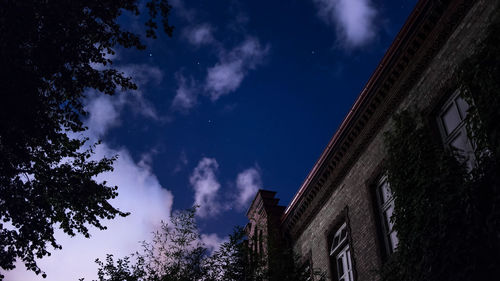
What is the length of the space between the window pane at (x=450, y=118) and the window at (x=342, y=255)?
15.4 ft

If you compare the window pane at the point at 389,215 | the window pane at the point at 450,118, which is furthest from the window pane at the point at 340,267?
the window pane at the point at 450,118

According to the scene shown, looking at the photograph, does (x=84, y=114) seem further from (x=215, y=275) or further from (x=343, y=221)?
(x=343, y=221)

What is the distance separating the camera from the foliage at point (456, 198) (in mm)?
6699

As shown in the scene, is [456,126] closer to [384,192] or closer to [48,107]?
[384,192]

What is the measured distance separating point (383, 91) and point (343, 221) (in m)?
4.21

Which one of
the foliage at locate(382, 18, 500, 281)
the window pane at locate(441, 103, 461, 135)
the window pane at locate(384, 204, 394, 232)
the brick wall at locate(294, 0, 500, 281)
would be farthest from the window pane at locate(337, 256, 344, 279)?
the window pane at locate(441, 103, 461, 135)

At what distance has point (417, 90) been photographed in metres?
10.2

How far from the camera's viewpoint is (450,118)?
9086 millimetres

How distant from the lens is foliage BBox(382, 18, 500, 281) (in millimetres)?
6699

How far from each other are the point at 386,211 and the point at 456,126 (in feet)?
10.0

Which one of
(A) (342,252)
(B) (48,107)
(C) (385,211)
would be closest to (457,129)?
(C) (385,211)

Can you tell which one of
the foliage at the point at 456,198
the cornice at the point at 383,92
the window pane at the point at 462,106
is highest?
the cornice at the point at 383,92

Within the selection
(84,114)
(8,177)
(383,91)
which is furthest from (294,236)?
(8,177)

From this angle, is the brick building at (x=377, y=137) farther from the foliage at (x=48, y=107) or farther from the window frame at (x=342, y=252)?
the foliage at (x=48, y=107)
